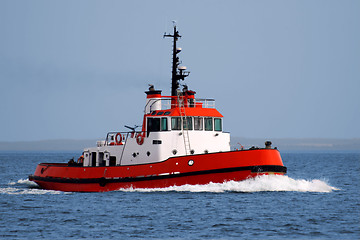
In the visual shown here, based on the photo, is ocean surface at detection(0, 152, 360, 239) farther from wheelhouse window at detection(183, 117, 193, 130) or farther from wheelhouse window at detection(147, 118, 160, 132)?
wheelhouse window at detection(183, 117, 193, 130)

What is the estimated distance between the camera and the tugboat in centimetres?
2506

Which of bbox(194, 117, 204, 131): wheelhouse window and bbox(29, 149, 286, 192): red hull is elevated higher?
bbox(194, 117, 204, 131): wheelhouse window

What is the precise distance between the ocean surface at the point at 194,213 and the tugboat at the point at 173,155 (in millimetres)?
620

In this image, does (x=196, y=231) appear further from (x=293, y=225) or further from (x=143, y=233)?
(x=293, y=225)

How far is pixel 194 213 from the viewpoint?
833 inches

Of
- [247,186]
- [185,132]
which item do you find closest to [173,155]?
[185,132]

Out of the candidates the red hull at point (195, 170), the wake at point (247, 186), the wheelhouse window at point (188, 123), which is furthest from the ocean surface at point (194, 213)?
the wheelhouse window at point (188, 123)

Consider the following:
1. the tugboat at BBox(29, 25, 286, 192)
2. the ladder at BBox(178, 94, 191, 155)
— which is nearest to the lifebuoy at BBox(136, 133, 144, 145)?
the tugboat at BBox(29, 25, 286, 192)

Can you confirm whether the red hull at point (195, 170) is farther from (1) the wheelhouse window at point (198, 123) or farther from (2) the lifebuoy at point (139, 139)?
(1) the wheelhouse window at point (198, 123)

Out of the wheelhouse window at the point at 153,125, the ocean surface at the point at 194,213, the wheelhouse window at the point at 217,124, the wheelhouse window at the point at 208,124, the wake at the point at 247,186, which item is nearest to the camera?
the ocean surface at the point at 194,213

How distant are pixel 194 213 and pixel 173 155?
6.16 m

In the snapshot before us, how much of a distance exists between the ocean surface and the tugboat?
0.62 metres

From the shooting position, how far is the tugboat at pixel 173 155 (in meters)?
25.1

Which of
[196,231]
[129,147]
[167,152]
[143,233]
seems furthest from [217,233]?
[129,147]
